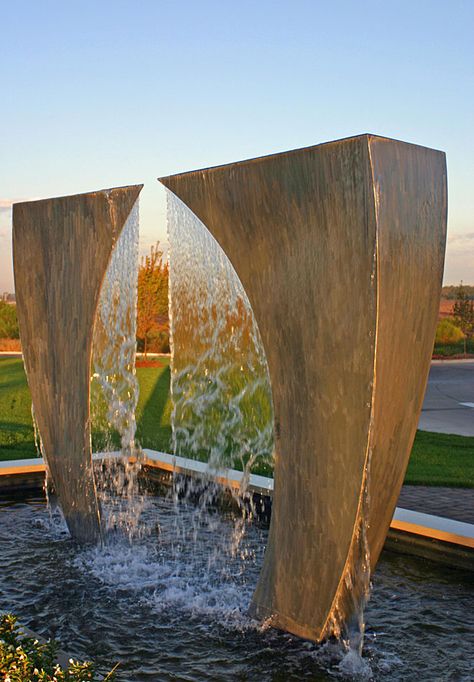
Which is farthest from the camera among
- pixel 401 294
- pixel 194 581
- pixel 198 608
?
pixel 194 581

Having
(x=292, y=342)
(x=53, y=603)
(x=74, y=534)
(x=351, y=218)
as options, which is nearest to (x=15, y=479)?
(x=74, y=534)

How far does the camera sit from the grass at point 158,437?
887cm

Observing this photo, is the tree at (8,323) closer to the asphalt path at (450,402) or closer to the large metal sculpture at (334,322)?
the asphalt path at (450,402)

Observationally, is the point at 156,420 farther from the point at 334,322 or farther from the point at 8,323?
the point at 8,323

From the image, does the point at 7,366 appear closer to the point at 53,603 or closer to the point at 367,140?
the point at 53,603

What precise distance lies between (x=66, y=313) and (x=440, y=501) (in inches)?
150

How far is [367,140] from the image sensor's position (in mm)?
3453

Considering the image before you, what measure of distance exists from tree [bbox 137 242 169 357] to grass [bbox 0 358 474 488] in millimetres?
2546

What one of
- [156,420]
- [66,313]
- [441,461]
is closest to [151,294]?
[156,420]

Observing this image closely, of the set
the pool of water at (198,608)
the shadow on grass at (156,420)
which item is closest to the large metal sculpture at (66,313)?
the pool of water at (198,608)

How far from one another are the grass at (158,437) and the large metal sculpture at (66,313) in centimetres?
373

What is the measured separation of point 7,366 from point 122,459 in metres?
12.0

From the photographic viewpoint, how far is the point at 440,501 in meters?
7.34

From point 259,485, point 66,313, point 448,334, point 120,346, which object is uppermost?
point 66,313
